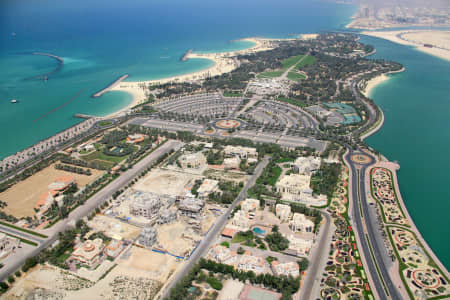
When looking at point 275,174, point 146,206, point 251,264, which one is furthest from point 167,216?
point 275,174

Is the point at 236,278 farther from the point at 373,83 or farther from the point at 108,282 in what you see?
the point at 373,83

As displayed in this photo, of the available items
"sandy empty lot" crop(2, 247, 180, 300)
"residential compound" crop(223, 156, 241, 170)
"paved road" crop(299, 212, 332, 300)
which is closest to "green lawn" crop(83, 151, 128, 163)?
"residential compound" crop(223, 156, 241, 170)

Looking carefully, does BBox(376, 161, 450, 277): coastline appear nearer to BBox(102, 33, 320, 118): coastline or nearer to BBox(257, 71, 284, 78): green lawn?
BBox(257, 71, 284, 78): green lawn

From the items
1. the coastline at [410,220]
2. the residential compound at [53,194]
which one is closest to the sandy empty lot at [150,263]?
the residential compound at [53,194]

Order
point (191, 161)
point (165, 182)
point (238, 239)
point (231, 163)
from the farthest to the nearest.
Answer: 1. point (191, 161)
2. point (231, 163)
3. point (165, 182)
4. point (238, 239)


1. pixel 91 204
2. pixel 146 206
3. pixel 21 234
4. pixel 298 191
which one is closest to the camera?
pixel 21 234

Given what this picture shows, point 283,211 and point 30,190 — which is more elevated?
point 283,211

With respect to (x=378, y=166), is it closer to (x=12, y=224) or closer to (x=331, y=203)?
(x=331, y=203)

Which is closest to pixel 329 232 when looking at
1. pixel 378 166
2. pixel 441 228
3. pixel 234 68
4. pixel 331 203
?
pixel 331 203

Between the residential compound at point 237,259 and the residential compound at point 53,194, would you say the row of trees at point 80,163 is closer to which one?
the residential compound at point 53,194
